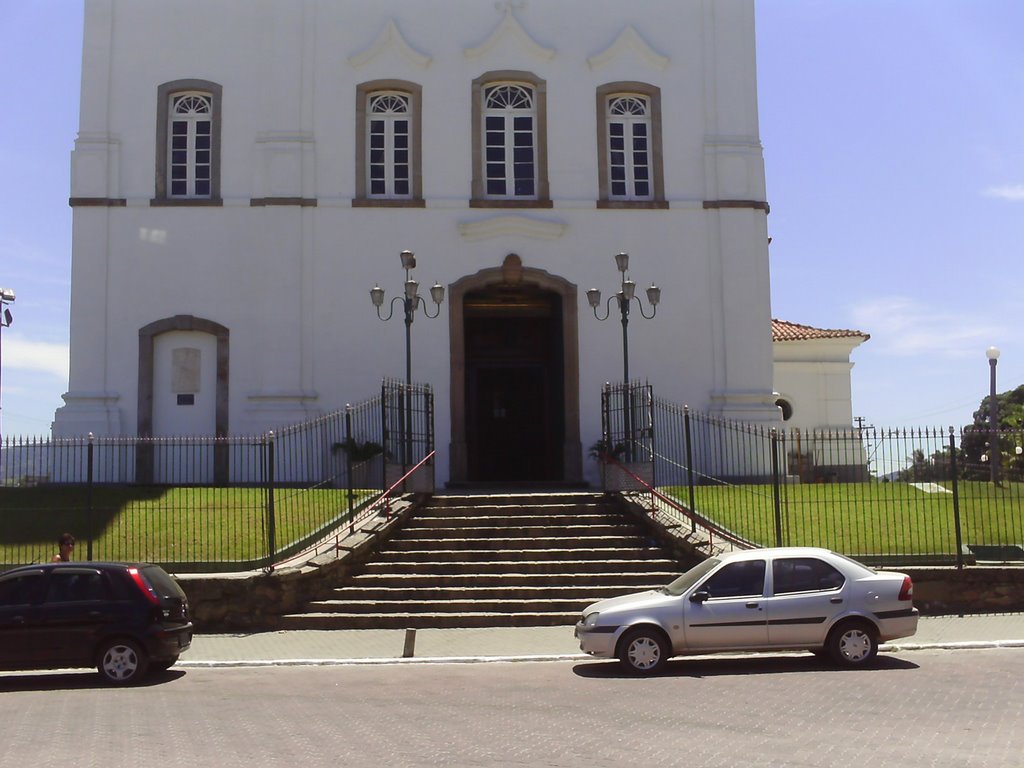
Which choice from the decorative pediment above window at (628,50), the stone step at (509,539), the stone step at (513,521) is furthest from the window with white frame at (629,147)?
the stone step at (509,539)

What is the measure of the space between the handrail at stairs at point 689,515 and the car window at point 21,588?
860 centimetres

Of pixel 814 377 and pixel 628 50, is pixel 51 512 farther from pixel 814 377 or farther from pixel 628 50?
pixel 814 377

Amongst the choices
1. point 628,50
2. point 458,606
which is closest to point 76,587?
point 458,606

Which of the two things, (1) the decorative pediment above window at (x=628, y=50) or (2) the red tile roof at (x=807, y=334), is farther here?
(2) the red tile roof at (x=807, y=334)

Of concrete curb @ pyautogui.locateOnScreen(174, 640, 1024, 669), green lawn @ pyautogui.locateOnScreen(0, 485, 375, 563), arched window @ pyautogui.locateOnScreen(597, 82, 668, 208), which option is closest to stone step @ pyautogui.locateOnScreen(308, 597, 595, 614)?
green lawn @ pyautogui.locateOnScreen(0, 485, 375, 563)

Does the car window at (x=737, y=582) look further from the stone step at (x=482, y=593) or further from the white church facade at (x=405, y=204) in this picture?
the white church facade at (x=405, y=204)

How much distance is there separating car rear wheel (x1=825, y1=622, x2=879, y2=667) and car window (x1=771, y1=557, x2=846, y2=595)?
1.44 feet

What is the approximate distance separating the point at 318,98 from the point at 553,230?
5.78 m

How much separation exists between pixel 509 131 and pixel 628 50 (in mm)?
3138

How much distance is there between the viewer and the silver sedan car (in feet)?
39.7

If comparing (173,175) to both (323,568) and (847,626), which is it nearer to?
(323,568)

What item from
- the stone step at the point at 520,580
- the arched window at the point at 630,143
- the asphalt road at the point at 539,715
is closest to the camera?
the asphalt road at the point at 539,715

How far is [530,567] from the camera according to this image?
17.1 metres

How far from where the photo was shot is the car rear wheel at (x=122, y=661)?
481 inches
